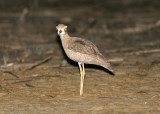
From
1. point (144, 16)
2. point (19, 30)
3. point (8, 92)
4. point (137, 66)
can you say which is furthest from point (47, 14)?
point (8, 92)

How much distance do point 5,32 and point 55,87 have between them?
20.9ft

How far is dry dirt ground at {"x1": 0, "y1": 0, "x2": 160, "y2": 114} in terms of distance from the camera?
20.0 ft

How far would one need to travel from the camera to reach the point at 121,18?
1516 centimetres

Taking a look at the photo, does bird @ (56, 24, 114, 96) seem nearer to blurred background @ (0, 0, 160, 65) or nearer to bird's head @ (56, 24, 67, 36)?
bird's head @ (56, 24, 67, 36)

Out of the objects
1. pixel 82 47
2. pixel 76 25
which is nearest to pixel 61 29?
pixel 82 47

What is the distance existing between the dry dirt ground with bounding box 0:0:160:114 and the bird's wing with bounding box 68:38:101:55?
841mm

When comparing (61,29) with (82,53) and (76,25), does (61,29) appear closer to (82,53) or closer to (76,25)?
(82,53)

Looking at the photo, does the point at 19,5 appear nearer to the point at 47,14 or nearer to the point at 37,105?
the point at 47,14

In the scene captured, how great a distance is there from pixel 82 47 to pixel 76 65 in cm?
218

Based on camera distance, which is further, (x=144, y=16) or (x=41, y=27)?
(x=144, y=16)

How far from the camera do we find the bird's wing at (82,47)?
6.61 meters

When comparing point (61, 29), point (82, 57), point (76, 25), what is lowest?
point (82, 57)

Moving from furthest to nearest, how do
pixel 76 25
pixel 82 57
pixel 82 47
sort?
pixel 76 25 → pixel 82 47 → pixel 82 57

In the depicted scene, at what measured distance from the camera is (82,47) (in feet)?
21.9
